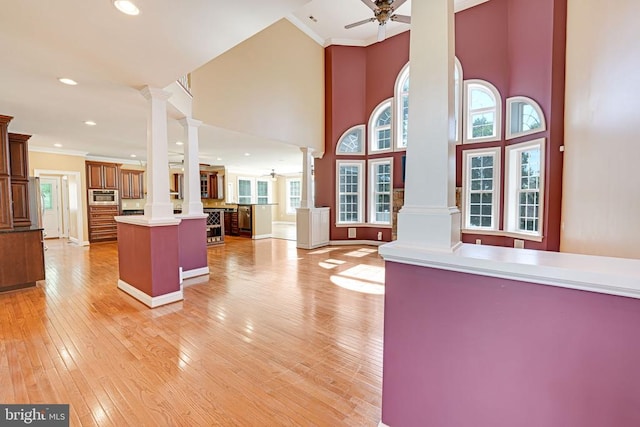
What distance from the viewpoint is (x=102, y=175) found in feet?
25.5

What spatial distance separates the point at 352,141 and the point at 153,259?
18.3ft

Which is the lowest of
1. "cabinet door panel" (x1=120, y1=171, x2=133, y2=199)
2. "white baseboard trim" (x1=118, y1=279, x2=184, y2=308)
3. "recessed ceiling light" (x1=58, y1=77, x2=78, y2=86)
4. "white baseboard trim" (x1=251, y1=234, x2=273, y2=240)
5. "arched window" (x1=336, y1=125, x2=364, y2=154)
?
"white baseboard trim" (x1=118, y1=279, x2=184, y2=308)

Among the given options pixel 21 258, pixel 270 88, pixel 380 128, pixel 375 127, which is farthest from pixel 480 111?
pixel 21 258

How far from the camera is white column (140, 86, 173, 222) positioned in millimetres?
3207

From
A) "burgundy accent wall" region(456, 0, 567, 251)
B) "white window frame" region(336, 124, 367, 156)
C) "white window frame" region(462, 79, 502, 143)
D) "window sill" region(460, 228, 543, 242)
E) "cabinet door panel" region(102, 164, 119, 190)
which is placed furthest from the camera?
"cabinet door panel" region(102, 164, 119, 190)

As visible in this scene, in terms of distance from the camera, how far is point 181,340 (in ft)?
7.99

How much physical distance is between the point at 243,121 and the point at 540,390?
208 inches

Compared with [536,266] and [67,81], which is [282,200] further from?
[536,266]

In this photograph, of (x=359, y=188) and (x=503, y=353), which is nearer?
(x=503, y=353)

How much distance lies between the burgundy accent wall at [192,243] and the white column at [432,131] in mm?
3913

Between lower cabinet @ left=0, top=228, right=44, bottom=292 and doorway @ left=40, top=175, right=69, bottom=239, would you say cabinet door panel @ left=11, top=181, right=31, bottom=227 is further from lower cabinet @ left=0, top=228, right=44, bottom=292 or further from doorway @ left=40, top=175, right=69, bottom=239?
doorway @ left=40, top=175, right=69, bottom=239

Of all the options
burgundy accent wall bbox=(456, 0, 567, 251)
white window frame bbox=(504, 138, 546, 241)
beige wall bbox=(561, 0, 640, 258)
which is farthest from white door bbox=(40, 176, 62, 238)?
beige wall bbox=(561, 0, 640, 258)

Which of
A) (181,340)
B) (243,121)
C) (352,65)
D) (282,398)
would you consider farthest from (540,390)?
(352,65)

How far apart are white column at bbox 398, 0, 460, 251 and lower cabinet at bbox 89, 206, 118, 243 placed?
340 inches
